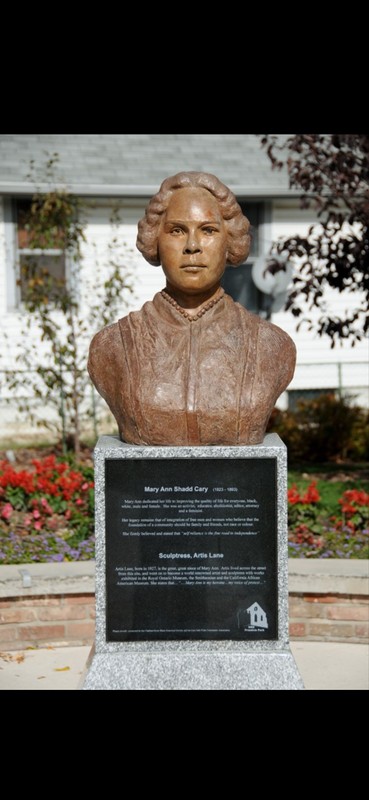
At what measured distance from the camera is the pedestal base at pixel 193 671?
4.60 meters

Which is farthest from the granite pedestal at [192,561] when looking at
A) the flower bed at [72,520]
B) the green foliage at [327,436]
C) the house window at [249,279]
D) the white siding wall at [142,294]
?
the house window at [249,279]

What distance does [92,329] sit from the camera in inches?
481

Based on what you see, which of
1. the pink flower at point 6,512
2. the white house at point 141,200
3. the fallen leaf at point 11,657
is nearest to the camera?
the fallen leaf at point 11,657

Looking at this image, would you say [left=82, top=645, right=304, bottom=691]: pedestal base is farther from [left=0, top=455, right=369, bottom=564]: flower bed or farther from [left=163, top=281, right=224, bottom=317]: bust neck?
[left=0, top=455, right=369, bottom=564]: flower bed

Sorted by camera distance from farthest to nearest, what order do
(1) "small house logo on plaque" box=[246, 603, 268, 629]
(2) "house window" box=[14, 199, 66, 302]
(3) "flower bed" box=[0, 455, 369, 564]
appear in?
(2) "house window" box=[14, 199, 66, 302] → (3) "flower bed" box=[0, 455, 369, 564] → (1) "small house logo on plaque" box=[246, 603, 268, 629]

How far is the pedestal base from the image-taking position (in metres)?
4.60

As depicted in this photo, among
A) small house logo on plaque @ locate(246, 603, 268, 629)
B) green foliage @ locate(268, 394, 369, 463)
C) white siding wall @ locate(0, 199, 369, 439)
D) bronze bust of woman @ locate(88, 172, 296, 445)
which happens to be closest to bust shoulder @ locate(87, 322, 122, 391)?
bronze bust of woman @ locate(88, 172, 296, 445)

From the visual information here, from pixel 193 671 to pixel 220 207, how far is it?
6.80ft

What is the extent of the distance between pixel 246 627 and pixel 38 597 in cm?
178

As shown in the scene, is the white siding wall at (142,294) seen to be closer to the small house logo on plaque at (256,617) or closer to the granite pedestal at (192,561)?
the granite pedestal at (192,561)

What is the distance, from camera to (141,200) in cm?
1254

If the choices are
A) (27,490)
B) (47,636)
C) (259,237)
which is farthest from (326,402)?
(47,636)

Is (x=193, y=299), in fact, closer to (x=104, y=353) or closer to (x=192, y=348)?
(x=192, y=348)

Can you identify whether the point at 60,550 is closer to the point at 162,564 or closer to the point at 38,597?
the point at 38,597
